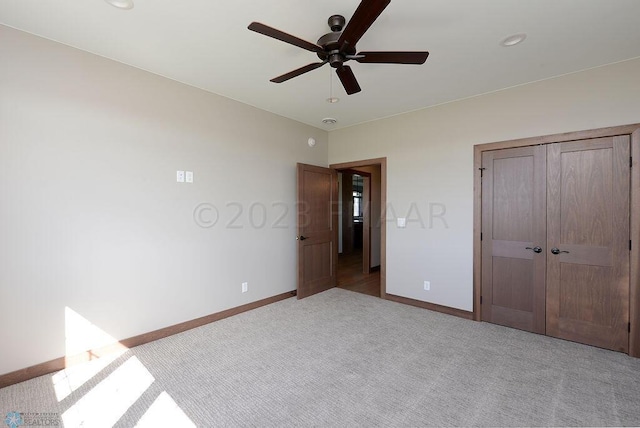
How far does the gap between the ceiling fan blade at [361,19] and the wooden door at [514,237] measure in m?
2.46

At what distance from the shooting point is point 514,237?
325 cm

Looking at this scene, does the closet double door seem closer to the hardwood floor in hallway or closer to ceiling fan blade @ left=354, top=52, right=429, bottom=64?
the hardwood floor in hallway

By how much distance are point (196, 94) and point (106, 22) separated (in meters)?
1.17

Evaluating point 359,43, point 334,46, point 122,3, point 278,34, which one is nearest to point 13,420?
point 122,3

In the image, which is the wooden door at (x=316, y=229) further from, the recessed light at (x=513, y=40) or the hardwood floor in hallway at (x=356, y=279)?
the recessed light at (x=513, y=40)

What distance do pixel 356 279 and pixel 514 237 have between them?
2938 mm

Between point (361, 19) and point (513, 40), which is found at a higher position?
point (513, 40)

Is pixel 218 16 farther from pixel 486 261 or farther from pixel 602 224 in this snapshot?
pixel 602 224

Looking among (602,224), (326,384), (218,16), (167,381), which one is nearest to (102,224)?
(167,381)

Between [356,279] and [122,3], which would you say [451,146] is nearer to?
[356,279]

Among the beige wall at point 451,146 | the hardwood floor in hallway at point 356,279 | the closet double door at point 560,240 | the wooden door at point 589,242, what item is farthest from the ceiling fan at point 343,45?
the hardwood floor in hallway at point 356,279

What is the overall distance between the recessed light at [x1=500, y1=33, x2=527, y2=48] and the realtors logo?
14.7 feet

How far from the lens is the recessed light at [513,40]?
2299 millimetres

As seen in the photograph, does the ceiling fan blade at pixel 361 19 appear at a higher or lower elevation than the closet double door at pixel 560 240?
higher
